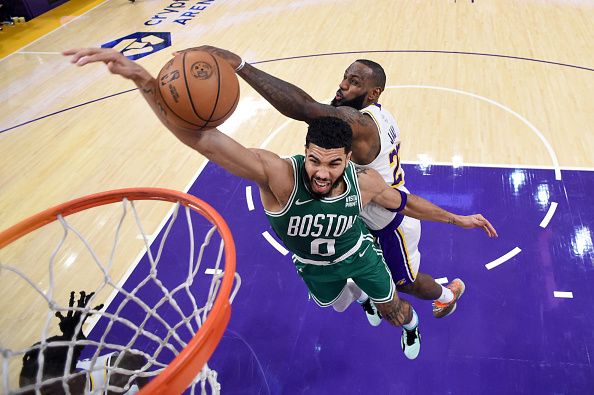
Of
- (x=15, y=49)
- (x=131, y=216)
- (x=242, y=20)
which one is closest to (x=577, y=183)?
(x=131, y=216)

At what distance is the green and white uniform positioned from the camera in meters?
2.82

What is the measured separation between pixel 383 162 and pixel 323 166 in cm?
77

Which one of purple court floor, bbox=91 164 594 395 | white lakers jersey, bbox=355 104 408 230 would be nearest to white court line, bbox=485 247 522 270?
purple court floor, bbox=91 164 594 395

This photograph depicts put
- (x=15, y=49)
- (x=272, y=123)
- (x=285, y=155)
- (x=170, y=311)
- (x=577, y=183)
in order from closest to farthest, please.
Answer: (x=170, y=311) → (x=577, y=183) → (x=285, y=155) → (x=272, y=123) → (x=15, y=49)

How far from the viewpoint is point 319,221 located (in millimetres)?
2877

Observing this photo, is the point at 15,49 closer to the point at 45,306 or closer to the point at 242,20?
the point at 242,20

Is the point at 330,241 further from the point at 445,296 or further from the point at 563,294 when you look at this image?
the point at 563,294

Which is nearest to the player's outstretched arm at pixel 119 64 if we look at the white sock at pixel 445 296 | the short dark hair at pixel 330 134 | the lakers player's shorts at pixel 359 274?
the short dark hair at pixel 330 134

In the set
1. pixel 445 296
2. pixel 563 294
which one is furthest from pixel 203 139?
pixel 563 294

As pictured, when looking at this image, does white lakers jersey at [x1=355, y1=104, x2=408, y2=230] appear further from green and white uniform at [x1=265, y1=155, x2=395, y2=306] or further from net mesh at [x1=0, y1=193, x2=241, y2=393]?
net mesh at [x1=0, y1=193, x2=241, y2=393]

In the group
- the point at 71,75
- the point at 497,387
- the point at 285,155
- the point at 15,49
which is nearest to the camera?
the point at 497,387

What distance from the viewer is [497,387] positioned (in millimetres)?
3436

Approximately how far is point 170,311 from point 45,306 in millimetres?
1074

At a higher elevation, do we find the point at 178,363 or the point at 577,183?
the point at 178,363
